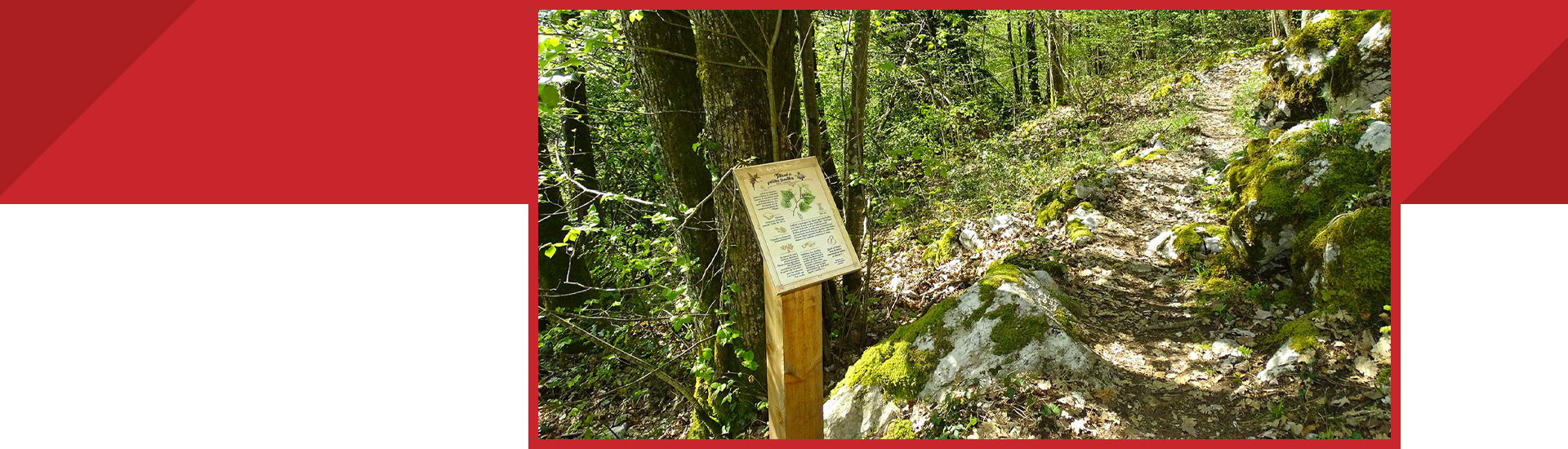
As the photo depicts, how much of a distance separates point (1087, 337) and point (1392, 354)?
1519 mm

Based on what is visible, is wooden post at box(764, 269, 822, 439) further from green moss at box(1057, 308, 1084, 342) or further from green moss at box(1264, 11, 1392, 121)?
green moss at box(1264, 11, 1392, 121)

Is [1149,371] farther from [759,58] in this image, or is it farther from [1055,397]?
[759,58]

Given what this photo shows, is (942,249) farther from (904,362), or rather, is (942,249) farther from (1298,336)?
(1298,336)

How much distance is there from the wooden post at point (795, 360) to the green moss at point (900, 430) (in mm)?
619

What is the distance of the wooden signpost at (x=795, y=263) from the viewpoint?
308cm

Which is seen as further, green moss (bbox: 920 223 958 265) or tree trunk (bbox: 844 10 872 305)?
green moss (bbox: 920 223 958 265)

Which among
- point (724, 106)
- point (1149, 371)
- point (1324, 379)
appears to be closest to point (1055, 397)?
point (1149, 371)

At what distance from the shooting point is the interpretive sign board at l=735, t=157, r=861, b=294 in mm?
3064

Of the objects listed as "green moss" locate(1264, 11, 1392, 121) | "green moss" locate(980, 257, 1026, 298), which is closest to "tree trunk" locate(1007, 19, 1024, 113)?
"green moss" locate(1264, 11, 1392, 121)

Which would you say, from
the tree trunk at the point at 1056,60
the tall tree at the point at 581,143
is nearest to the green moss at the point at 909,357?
the tall tree at the point at 581,143

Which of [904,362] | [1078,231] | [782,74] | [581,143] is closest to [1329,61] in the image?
[1078,231]

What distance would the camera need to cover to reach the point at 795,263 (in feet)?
10.2

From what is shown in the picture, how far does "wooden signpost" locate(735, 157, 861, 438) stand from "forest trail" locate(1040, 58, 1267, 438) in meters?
1.57

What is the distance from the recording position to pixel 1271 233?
15.8 feet
